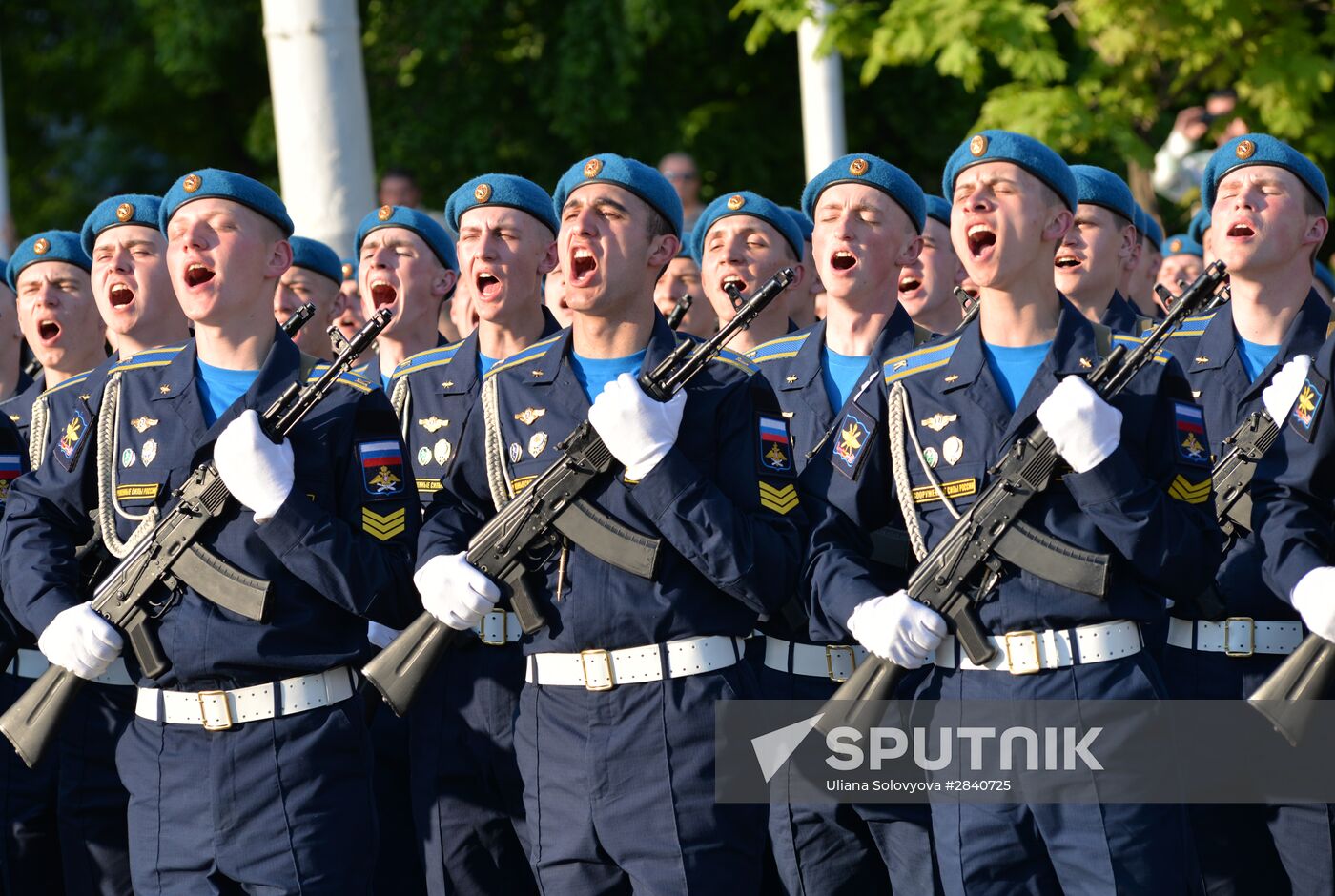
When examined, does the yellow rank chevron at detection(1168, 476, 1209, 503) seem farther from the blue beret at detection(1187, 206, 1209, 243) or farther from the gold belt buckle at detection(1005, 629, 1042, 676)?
the blue beret at detection(1187, 206, 1209, 243)

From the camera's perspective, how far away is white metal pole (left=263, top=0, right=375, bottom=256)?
10.5 meters

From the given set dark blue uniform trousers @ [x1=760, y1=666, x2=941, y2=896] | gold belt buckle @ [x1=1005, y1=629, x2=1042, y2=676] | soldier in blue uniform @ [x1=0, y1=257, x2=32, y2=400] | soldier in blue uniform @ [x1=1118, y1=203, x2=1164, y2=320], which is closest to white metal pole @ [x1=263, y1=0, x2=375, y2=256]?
soldier in blue uniform @ [x1=0, y1=257, x2=32, y2=400]

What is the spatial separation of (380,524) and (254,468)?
0.42 meters

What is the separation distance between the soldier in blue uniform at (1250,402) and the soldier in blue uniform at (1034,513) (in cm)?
84

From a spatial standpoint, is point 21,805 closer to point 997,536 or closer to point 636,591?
point 636,591

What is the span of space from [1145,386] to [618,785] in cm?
162

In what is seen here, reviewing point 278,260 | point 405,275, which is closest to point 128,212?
point 278,260

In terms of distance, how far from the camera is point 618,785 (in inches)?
194

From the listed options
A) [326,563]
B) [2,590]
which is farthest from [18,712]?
[326,563]

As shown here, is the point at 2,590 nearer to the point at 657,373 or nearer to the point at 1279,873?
the point at 657,373

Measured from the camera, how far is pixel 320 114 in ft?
34.7

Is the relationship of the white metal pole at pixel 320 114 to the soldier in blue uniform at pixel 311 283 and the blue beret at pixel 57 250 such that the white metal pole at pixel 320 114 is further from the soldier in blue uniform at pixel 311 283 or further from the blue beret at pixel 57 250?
the blue beret at pixel 57 250

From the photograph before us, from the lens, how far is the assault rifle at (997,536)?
4707 millimetres

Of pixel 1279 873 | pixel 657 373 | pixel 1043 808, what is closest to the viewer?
pixel 1043 808
